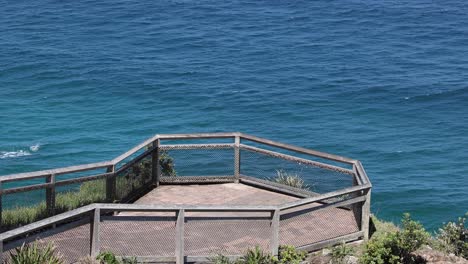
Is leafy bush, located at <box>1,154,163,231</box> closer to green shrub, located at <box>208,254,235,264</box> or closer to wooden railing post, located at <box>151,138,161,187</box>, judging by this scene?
wooden railing post, located at <box>151,138,161,187</box>

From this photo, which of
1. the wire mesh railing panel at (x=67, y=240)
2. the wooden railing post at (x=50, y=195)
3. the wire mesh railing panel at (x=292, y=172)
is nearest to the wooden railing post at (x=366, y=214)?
the wire mesh railing panel at (x=292, y=172)

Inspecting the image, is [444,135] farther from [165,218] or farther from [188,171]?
[165,218]

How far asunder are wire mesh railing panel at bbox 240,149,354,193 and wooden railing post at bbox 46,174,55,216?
15.8 feet

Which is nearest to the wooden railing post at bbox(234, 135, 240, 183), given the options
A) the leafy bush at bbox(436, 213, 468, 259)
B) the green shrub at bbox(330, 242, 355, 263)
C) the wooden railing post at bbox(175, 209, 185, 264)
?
the green shrub at bbox(330, 242, 355, 263)

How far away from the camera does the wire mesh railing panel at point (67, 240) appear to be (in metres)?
13.2

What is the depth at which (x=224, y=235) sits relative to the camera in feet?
47.6

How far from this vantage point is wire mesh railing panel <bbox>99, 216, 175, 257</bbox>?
14.0 m

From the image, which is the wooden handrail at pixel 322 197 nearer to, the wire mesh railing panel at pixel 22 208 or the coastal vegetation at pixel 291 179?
the coastal vegetation at pixel 291 179

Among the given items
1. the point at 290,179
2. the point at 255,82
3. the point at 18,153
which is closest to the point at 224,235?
the point at 290,179

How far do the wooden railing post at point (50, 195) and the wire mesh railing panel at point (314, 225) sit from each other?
3878mm

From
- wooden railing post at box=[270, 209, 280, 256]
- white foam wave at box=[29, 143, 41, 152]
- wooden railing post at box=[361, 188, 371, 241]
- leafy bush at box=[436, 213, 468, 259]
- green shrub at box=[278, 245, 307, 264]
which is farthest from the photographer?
white foam wave at box=[29, 143, 41, 152]

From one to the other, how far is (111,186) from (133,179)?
1.07 meters

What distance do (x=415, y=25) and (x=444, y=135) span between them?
2555cm

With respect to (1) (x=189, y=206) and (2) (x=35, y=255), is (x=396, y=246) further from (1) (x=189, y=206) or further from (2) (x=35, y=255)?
(2) (x=35, y=255)
